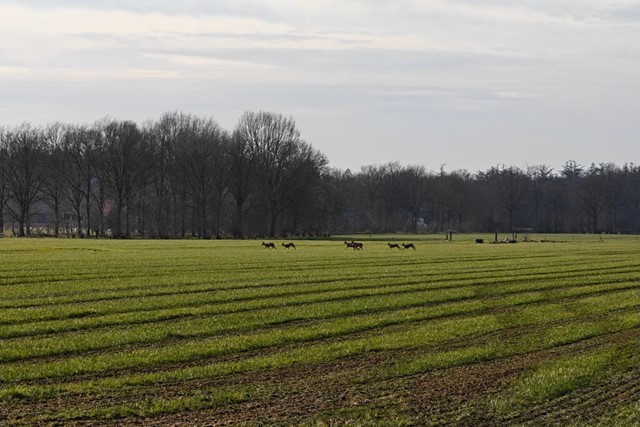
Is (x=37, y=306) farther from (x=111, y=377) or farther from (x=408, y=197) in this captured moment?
(x=408, y=197)

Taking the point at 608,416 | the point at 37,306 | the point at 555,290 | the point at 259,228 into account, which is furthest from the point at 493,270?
the point at 259,228

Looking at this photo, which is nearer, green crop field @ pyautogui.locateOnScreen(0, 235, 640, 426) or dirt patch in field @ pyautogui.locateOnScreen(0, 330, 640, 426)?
dirt patch in field @ pyautogui.locateOnScreen(0, 330, 640, 426)

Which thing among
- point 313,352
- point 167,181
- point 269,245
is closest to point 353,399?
point 313,352

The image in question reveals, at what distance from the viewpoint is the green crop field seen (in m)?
13.0

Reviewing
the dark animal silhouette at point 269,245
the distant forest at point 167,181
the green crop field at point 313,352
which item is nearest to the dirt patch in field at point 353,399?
the green crop field at point 313,352

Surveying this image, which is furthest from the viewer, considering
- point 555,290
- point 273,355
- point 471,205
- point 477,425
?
point 471,205

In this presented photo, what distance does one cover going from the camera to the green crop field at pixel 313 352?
42.5ft

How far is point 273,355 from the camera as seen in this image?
17.4 m

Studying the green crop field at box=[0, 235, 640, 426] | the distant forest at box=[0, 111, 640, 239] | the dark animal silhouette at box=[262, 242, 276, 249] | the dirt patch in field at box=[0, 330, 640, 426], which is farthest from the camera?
the distant forest at box=[0, 111, 640, 239]

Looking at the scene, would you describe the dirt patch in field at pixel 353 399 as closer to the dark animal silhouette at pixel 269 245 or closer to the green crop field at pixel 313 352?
the green crop field at pixel 313 352

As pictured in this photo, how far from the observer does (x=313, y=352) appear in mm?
17688

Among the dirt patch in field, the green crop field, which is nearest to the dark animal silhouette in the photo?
the green crop field

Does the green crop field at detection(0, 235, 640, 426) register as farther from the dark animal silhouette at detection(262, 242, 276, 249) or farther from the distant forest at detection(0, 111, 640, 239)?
the distant forest at detection(0, 111, 640, 239)

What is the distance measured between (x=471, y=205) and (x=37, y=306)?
483ft
